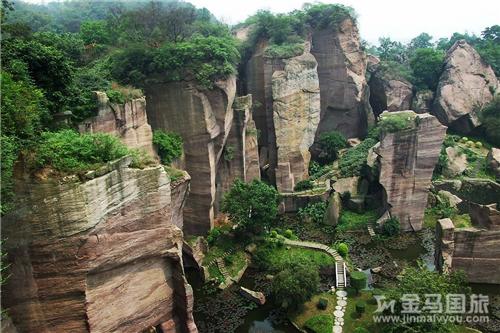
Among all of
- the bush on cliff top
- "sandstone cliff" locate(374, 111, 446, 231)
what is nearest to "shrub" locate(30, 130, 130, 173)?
the bush on cliff top

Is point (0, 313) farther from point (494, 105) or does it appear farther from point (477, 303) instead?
point (494, 105)

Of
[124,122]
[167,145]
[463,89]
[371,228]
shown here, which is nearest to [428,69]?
[463,89]

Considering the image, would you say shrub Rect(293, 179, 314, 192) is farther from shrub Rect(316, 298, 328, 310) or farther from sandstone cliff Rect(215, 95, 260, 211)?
shrub Rect(316, 298, 328, 310)

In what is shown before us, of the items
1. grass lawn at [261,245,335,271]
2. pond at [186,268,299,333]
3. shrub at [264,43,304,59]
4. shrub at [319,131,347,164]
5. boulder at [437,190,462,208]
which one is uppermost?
shrub at [264,43,304,59]

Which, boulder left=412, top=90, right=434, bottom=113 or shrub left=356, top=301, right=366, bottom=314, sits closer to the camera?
shrub left=356, top=301, right=366, bottom=314

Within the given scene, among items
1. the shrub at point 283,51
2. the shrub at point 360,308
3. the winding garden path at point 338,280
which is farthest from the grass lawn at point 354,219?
the shrub at point 283,51

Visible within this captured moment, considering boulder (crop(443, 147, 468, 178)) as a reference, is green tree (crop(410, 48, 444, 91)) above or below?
above

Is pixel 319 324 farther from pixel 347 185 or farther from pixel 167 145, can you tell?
pixel 347 185

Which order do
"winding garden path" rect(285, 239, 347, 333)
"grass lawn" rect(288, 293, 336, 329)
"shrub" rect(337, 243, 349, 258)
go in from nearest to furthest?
"winding garden path" rect(285, 239, 347, 333) < "grass lawn" rect(288, 293, 336, 329) < "shrub" rect(337, 243, 349, 258)
